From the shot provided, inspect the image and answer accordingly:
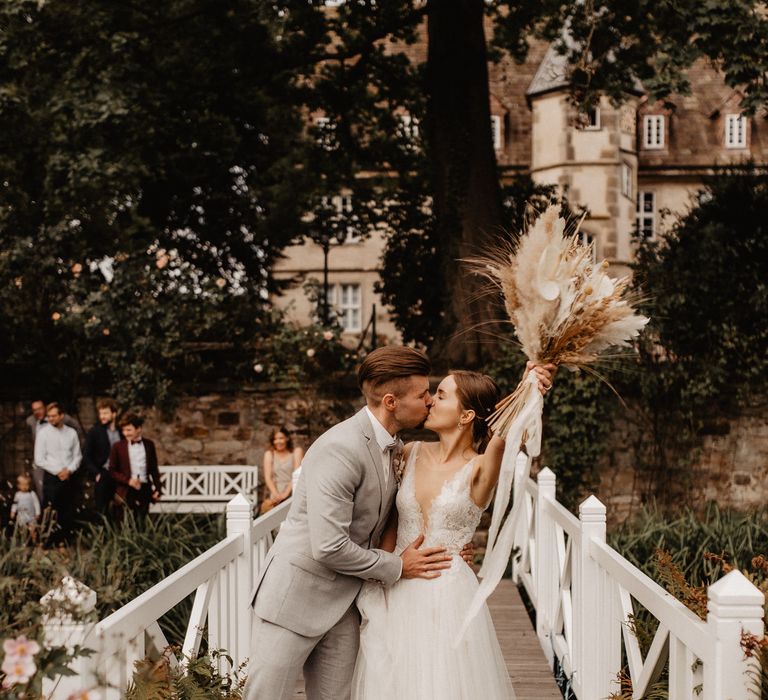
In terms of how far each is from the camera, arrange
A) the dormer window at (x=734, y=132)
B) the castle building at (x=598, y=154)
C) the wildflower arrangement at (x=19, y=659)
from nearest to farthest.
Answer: the wildflower arrangement at (x=19, y=659) → the castle building at (x=598, y=154) → the dormer window at (x=734, y=132)

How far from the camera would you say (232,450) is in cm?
1295

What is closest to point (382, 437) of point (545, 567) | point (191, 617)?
point (191, 617)

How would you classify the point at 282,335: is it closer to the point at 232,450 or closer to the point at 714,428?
the point at 232,450

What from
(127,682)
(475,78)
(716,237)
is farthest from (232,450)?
(127,682)

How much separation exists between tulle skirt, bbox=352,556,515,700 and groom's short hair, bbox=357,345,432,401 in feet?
2.68

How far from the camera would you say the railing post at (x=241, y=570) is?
4.87 meters

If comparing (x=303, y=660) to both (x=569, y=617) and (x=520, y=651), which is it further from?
(x=520, y=651)

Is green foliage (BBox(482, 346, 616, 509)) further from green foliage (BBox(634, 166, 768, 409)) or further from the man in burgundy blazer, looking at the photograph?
the man in burgundy blazer

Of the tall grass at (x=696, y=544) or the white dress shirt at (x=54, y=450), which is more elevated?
the white dress shirt at (x=54, y=450)

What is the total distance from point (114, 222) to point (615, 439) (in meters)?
9.96

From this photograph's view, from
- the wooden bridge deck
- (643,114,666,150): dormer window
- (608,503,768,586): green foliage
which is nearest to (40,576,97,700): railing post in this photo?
the wooden bridge deck

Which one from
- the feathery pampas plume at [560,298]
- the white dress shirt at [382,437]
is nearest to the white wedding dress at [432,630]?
the white dress shirt at [382,437]

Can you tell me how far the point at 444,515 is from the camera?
12.3 ft

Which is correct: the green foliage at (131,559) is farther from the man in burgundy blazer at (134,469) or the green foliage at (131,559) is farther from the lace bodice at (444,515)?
the lace bodice at (444,515)
